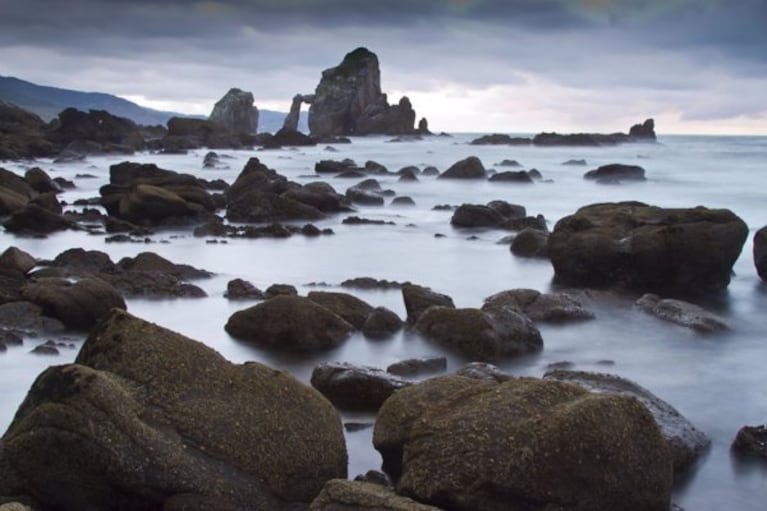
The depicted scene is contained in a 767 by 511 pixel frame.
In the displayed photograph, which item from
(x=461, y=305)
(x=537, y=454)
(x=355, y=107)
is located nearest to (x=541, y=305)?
(x=461, y=305)

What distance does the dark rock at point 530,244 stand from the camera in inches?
759

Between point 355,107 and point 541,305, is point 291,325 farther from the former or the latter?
point 355,107

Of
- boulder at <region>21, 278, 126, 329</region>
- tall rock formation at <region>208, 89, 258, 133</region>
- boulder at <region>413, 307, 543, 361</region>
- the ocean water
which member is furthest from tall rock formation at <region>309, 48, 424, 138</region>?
boulder at <region>413, 307, 543, 361</region>

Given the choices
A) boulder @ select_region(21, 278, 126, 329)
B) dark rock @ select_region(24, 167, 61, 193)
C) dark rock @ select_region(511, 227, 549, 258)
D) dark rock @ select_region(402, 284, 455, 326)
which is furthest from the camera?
dark rock @ select_region(24, 167, 61, 193)

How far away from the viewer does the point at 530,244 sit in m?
19.6

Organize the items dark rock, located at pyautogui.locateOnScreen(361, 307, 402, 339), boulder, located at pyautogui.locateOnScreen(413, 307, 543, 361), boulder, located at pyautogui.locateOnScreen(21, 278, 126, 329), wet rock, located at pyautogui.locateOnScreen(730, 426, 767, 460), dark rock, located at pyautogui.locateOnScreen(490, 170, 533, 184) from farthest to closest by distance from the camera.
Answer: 1. dark rock, located at pyautogui.locateOnScreen(490, 170, 533, 184)
2. dark rock, located at pyautogui.locateOnScreen(361, 307, 402, 339)
3. boulder, located at pyautogui.locateOnScreen(21, 278, 126, 329)
4. boulder, located at pyautogui.locateOnScreen(413, 307, 543, 361)
5. wet rock, located at pyautogui.locateOnScreen(730, 426, 767, 460)

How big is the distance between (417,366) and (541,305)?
3734 millimetres

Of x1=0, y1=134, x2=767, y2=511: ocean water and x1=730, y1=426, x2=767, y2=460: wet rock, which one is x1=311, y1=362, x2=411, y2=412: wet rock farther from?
x1=730, y1=426, x2=767, y2=460: wet rock

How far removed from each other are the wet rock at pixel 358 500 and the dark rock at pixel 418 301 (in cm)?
662

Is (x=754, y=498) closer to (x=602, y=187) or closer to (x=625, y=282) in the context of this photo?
(x=625, y=282)

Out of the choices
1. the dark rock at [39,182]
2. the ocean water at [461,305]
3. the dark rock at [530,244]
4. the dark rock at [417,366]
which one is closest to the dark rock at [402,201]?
the ocean water at [461,305]

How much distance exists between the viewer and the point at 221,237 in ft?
71.5

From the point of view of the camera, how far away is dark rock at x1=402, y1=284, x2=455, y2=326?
12124 mm

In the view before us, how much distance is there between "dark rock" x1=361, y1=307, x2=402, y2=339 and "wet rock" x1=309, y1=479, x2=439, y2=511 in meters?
6.26
